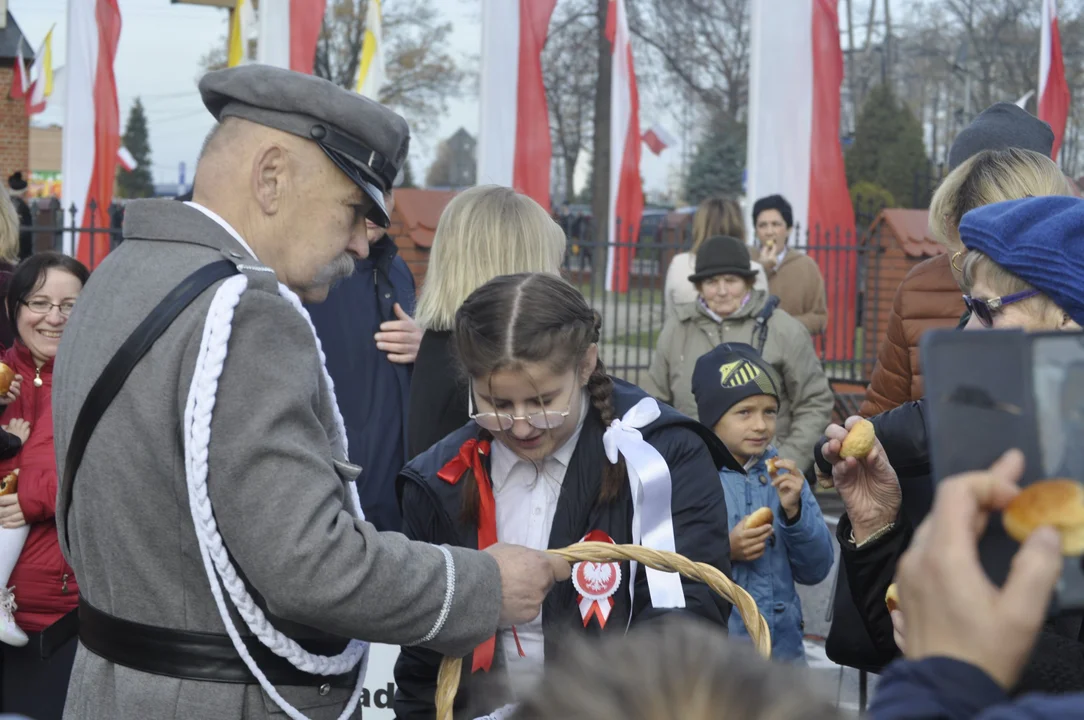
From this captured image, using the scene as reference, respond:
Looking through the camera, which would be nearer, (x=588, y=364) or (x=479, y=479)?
(x=479, y=479)

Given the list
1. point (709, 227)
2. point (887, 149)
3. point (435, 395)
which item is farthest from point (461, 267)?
point (887, 149)

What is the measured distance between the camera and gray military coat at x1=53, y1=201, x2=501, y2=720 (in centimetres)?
188

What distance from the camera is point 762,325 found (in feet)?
17.7

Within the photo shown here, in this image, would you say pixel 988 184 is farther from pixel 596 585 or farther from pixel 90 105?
pixel 90 105

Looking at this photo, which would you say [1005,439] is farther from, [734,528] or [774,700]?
[734,528]

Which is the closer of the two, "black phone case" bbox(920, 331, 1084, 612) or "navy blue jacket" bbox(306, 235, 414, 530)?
"black phone case" bbox(920, 331, 1084, 612)

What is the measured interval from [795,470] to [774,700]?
3.11 meters

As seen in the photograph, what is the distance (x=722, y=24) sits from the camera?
3328 cm

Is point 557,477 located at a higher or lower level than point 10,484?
higher

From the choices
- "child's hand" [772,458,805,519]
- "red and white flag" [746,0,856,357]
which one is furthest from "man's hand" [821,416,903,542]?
"red and white flag" [746,0,856,357]

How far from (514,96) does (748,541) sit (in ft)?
22.8

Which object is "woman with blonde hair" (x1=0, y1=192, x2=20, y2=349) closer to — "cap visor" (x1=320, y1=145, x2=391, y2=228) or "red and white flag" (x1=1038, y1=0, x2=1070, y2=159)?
"cap visor" (x1=320, y1=145, x2=391, y2=228)

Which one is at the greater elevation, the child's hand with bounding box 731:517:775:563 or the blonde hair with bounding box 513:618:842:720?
the blonde hair with bounding box 513:618:842:720

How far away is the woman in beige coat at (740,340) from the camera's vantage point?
5.26m
